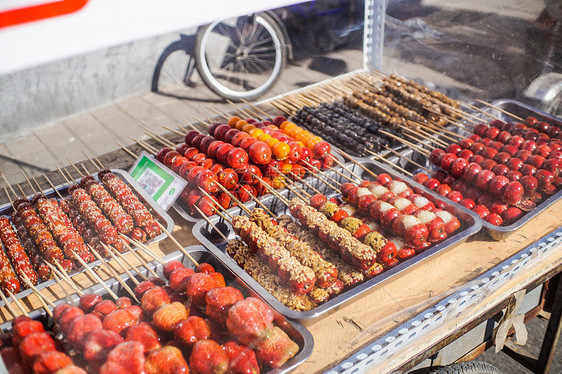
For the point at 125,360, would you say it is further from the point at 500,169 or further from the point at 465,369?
the point at 500,169

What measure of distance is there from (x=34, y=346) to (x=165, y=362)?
441 millimetres

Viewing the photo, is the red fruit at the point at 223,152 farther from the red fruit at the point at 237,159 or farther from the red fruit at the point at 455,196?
the red fruit at the point at 455,196

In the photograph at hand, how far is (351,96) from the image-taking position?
3.96 metres

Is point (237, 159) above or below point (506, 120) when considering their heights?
above

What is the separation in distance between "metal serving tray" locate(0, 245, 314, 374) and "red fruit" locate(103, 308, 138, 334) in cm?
27

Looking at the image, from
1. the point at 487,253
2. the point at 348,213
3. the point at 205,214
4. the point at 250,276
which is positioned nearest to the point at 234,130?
the point at 205,214

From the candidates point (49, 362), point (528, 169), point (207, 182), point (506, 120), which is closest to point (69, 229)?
point (207, 182)

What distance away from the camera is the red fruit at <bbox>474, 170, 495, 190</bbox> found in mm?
2611

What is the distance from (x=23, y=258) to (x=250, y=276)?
1.11 m

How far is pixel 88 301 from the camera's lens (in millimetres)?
1809

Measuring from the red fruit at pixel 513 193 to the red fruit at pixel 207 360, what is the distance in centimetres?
182

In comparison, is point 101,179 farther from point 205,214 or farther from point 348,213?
point 348,213

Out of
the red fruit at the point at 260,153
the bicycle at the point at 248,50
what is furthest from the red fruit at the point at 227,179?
the bicycle at the point at 248,50

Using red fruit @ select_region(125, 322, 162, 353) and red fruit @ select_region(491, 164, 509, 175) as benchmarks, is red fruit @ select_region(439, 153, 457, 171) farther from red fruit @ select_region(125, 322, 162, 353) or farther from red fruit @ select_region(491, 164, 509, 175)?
red fruit @ select_region(125, 322, 162, 353)
